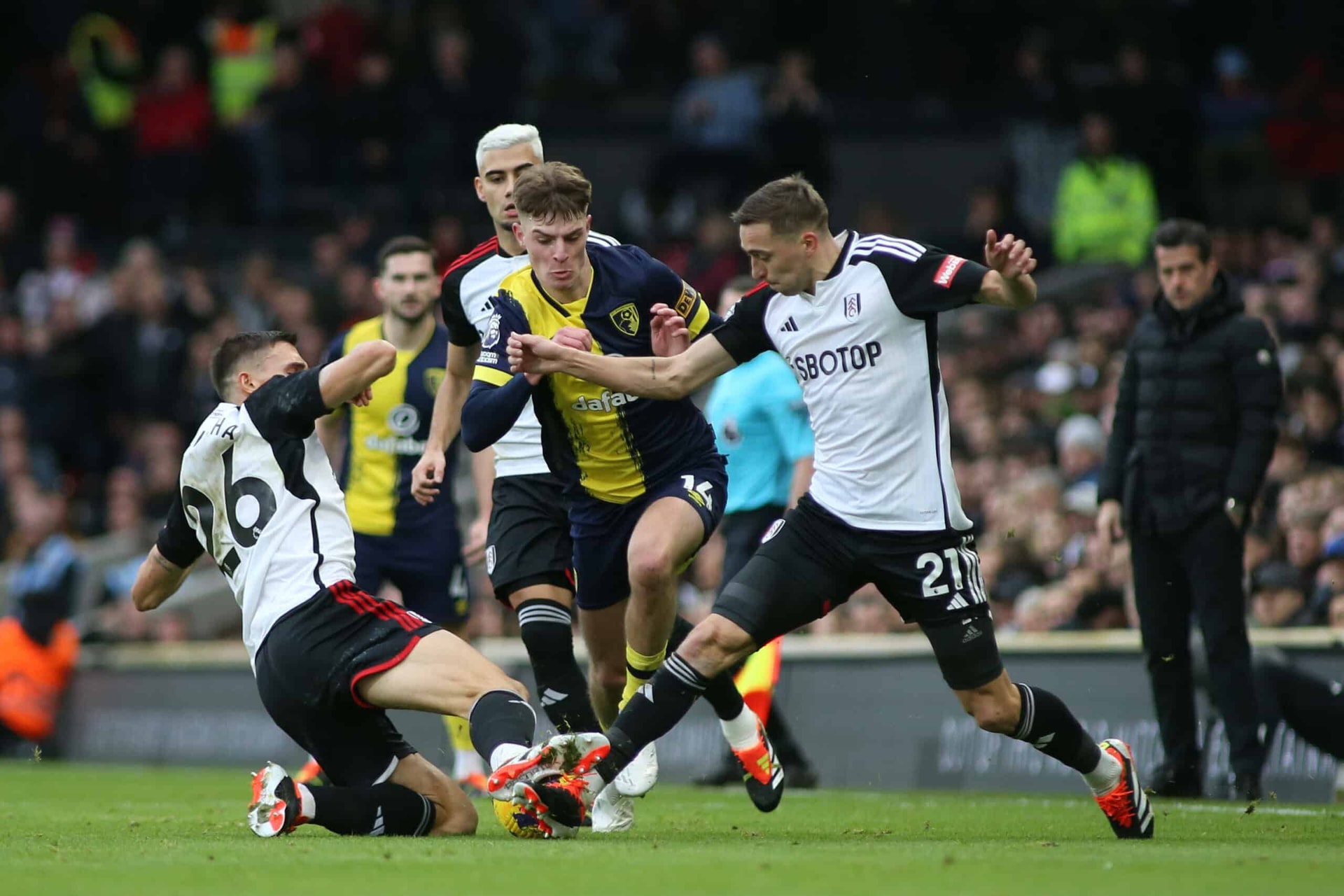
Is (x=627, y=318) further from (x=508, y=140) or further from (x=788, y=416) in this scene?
(x=788, y=416)

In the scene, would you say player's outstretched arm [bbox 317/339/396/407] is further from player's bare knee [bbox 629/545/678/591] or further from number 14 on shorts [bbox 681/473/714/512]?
number 14 on shorts [bbox 681/473/714/512]

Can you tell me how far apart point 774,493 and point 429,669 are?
3979mm

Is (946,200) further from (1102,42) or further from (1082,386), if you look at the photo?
(1082,386)

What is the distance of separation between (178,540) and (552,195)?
1.96 meters

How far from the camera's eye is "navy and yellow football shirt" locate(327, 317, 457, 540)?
35.0 ft

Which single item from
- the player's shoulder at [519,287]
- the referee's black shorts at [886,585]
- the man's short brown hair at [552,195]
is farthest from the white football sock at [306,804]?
the man's short brown hair at [552,195]

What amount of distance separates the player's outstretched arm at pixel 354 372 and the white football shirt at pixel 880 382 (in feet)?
4.94

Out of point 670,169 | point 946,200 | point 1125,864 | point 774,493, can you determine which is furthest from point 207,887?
point 946,200

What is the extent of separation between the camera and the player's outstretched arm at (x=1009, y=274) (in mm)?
6883

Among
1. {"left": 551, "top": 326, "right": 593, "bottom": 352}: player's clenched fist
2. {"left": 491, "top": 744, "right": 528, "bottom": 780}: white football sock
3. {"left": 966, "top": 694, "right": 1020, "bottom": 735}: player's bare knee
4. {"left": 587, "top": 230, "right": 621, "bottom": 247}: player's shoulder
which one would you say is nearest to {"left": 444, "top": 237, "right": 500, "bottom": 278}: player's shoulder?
{"left": 587, "top": 230, "right": 621, "bottom": 247}: player's shoulder

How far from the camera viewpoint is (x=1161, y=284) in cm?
1018

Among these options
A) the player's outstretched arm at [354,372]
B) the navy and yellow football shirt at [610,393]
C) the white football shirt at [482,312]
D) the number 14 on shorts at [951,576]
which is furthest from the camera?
the white football shirt at [482,312]

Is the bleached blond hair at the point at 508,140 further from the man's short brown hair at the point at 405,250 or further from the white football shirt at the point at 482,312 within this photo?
the man's short brown hair at the point at 405,250

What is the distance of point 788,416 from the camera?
35.3ft
